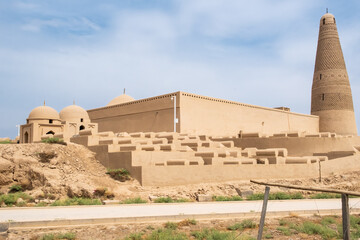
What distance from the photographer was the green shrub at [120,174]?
13.9 m

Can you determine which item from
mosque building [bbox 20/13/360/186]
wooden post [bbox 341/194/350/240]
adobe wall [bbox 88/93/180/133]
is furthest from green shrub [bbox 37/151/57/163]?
wooden post [bbox 341/194/350/240]

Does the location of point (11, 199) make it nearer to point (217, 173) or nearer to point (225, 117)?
point (217, 173)

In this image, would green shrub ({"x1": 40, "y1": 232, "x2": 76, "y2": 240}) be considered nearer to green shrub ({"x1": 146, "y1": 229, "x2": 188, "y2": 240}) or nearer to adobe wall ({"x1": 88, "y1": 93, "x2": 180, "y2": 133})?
green shrub ({"x1": 146, "y1": 229, "x2": 188, "y2": 240})

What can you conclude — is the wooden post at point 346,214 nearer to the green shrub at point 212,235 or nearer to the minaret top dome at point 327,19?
the green shrub at point 212,235

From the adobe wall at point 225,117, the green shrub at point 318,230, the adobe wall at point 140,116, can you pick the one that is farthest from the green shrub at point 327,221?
the adobe wall at point 140,116

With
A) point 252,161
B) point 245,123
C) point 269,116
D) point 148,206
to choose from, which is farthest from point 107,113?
point 148,206

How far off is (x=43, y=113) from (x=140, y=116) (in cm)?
650

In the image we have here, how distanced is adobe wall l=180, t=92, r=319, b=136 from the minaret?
3.54 metres

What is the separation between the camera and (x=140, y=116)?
82.4 ft

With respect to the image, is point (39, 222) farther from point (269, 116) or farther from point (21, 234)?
point (269, 116)

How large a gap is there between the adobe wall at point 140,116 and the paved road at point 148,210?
1365 cm

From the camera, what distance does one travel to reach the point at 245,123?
2753 centimetres

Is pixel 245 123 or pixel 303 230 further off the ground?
pixel 245 123

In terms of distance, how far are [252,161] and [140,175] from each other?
4.73 m
